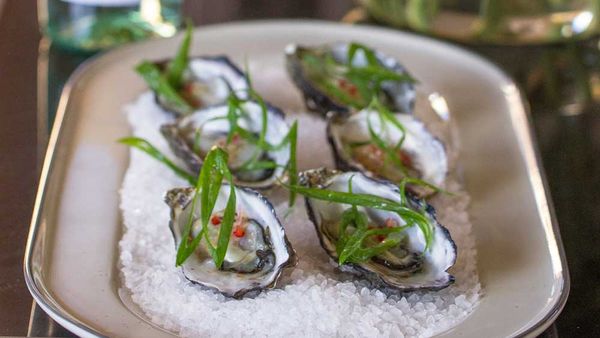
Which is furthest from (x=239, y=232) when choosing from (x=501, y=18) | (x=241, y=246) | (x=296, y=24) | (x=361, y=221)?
(x=501, y=18)

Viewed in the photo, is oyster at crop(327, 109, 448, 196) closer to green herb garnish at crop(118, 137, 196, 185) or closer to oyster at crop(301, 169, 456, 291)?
oyster at crop(301, 169, 456, 291)

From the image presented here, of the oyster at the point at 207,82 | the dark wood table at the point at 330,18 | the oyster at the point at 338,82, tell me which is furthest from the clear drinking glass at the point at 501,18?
the oyster at the point at 207,82

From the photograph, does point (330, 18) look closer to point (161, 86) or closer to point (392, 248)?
point (161, 86)

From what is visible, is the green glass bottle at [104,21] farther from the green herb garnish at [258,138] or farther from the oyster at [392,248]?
the oyster at [392,248]

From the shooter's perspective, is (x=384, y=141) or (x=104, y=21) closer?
(x=384, y=141)

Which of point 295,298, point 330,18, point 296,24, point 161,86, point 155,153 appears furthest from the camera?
point 330,18

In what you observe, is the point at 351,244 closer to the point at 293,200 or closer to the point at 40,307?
the point at 293,200

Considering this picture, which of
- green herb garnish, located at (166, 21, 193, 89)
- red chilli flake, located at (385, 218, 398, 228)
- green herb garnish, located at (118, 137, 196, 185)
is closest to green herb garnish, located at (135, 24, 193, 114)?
green herb garnish, located at (166, 21, 193, 89)
